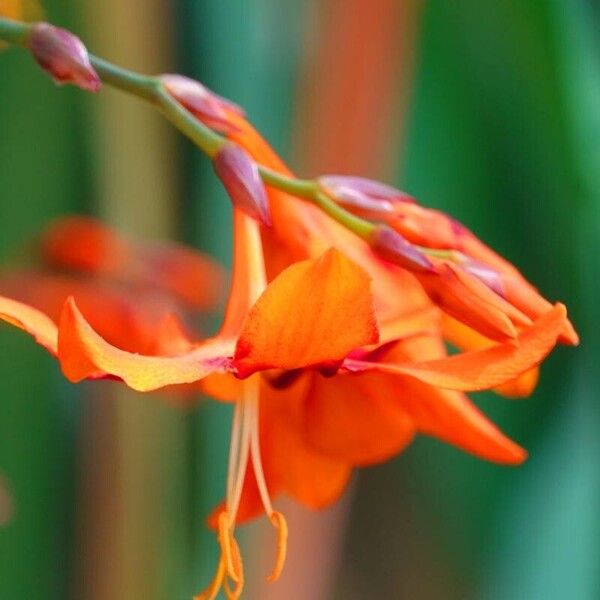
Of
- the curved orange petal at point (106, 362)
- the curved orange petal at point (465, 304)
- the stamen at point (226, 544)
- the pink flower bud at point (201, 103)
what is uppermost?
the pink flower bud at point (201, 103)

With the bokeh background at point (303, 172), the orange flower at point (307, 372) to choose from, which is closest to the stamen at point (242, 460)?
the orange flower at point (307, 372)

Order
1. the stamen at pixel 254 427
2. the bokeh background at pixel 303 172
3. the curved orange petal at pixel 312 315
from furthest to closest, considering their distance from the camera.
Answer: the bokeh background at pixel 303 172
the stamen at pixel 254 427
the curved orange petal at pixel 312 315

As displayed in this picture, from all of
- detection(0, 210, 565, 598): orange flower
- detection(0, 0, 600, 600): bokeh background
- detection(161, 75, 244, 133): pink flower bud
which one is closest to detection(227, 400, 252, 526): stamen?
detection(0, 210, 565, 598): orange flower

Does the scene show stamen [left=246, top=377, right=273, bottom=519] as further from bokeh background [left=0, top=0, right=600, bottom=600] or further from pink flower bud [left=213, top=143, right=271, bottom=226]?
bokeh background [left=0, top=0, right=600, bottom=600]

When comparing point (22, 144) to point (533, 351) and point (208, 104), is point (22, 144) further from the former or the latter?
point (533, 351)

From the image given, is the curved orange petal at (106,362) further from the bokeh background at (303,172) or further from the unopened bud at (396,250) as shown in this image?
the bokeh background at (303,172)

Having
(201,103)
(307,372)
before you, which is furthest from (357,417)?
(201,103)

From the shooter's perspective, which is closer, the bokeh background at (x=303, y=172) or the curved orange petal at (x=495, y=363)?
the curved orange petal at (x=495, y=363)
